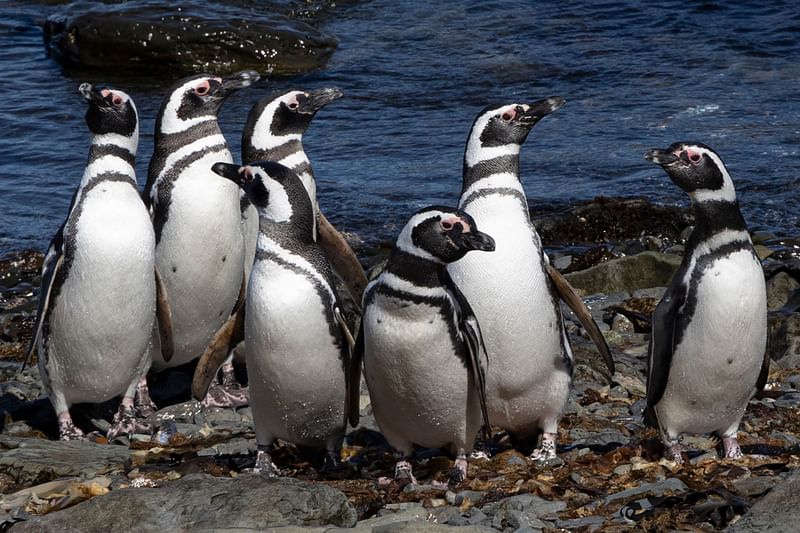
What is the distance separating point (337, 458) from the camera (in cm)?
573

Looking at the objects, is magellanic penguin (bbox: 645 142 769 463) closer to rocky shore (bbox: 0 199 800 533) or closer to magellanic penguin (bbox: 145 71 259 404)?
rocky shore (bbox: 0 199 800 533)

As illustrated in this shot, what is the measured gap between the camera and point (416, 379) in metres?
5.18

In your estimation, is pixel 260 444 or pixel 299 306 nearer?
pixel 299 306

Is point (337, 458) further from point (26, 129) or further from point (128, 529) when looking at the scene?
point (26, 129)

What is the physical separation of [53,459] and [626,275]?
4.50 m

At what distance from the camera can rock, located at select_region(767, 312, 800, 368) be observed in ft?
23.6

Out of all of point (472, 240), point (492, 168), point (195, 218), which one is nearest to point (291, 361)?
point (472, 240)

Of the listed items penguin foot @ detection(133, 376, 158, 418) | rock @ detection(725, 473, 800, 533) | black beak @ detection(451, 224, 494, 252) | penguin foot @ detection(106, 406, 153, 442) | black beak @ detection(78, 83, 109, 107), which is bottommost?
penguin foot @ detection(133, 376, 158, 418)

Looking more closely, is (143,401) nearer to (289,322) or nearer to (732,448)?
(289,322)

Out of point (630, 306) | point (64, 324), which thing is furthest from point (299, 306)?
point (630, 306)

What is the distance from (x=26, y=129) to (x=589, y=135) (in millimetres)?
6379

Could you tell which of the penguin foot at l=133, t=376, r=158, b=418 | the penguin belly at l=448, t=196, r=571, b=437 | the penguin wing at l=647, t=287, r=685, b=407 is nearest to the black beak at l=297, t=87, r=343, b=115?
the penguin belly at l=448, t=196, r=571, b=437

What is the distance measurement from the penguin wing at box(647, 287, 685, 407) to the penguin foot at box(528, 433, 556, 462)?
46 centimetres

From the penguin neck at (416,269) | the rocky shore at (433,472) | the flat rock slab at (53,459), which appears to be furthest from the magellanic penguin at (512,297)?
the flat rock slab at (53,459)
